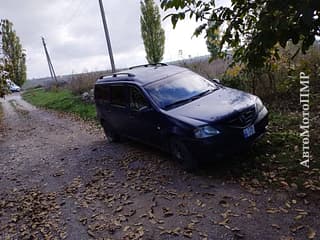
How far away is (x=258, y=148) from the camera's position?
607cm

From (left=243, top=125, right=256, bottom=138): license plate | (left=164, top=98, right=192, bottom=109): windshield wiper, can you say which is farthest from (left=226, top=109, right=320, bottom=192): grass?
(left=164, top=98, right=192, bottom=109): windshield wiper

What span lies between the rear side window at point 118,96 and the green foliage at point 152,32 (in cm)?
2274

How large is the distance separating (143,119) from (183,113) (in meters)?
1.21

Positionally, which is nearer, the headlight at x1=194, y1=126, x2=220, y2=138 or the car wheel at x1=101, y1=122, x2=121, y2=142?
the headlight at x1=194, y1=126, x2=220, y2=138

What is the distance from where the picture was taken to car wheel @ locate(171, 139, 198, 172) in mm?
5523

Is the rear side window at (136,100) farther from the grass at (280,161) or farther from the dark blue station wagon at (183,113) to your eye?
the grass at (280,161)

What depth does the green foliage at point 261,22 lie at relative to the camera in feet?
7.40

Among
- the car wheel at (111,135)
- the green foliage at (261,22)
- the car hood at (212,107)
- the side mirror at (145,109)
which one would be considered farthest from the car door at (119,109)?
the green foliage at (261,22)

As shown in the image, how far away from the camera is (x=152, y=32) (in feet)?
100

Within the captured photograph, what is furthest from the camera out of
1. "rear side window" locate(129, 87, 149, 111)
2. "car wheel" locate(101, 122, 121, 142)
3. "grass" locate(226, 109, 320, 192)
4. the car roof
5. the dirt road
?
"car wheel" locate(101, 122, 121, 142)

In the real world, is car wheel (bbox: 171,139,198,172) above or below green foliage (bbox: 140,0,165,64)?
below

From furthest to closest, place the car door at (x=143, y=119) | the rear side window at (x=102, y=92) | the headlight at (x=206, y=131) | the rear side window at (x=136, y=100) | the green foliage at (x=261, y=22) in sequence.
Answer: the rear side window at (x=102, y=92) < the rear side window at (x=136, y=100) < the car door at (x=143, y=119) < the headlight at (x=206, y=131) < the green foliage at (x=261, y=22)

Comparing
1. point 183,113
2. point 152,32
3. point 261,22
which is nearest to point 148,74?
point 183,113

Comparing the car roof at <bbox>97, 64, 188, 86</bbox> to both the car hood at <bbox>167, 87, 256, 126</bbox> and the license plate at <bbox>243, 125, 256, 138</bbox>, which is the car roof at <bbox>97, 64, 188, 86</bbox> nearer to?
the car hood at <bbox>167, 87, 256, 126</bbox>
